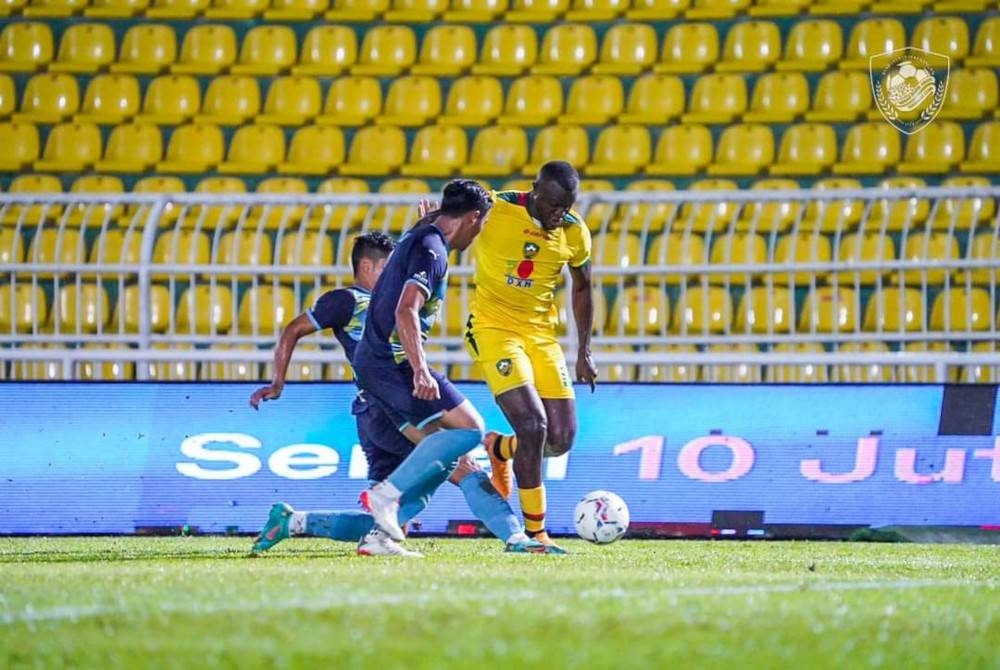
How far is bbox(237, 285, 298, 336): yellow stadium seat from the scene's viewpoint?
1240 centimetres

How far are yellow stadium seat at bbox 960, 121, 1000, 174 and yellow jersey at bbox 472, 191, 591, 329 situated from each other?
27.3ft

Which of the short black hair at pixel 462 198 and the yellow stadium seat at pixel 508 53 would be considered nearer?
the short black hair at pixel 462 198

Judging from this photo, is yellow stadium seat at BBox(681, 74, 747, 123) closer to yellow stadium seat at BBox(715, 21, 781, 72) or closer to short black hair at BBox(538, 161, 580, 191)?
yellow stadium seat at BBox(715, 21, 781, 72)

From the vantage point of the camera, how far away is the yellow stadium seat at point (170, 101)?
17.9m

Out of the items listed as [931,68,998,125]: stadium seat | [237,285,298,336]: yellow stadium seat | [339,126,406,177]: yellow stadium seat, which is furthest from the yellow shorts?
[931,68,998,125]: stadium seat

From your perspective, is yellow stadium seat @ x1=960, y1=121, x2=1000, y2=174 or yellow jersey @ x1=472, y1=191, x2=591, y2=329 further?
yellow stadium seat @ x1=960, y1=121, x2=1000, y2=174

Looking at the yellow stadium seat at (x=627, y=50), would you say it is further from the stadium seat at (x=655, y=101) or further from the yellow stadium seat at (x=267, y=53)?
the yellow stadium seat at (x=267, y=53)

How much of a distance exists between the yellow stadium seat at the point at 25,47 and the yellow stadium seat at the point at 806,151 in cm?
811

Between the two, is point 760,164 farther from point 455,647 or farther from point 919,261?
point 455,647

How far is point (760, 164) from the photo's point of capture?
16.7 m

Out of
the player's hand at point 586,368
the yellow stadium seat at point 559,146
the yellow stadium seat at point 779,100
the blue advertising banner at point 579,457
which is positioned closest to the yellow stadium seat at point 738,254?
the blue advertising banner at point 579,457

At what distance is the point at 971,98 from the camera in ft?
55.5

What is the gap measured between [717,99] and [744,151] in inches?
32.7

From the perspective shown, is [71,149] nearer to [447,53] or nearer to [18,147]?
[18,147]
